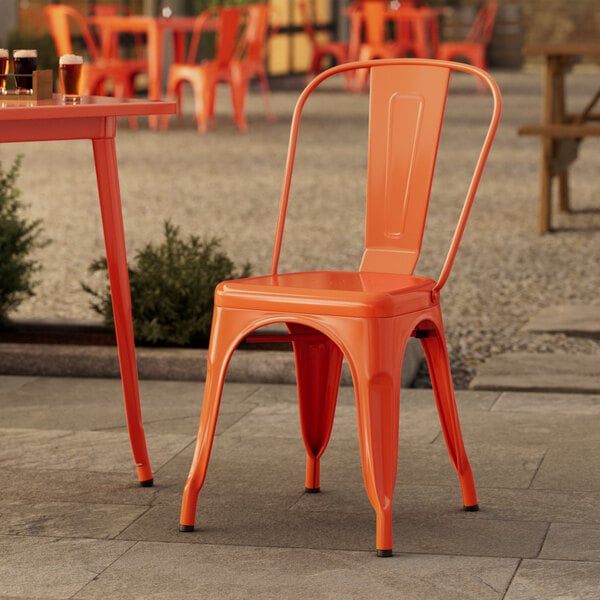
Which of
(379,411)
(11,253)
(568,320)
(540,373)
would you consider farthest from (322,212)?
(379,411)

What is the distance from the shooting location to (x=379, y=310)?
2582mm

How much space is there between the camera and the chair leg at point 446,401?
A: 9.28 ft

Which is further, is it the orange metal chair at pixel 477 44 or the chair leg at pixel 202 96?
the orange metal chair at pixel 477 44

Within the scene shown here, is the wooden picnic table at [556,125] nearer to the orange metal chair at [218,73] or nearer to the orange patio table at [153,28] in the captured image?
the orange metal chair at [218,73]

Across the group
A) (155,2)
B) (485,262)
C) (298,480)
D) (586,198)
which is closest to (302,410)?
(298,480)

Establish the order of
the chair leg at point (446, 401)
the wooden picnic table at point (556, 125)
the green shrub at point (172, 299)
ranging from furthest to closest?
the wooden picnic table at point (556, 125) < the green shrub at point (172, 299) < the chair leg at point (446, 401)

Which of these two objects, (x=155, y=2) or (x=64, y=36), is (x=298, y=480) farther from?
(x=155, y=2)

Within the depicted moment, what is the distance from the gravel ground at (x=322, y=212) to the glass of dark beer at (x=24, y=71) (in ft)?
5.34

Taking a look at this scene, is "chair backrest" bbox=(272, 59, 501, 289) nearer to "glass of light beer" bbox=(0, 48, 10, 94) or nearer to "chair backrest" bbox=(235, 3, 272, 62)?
"glass of light beer" bbox=(0, 48, 10, 94)

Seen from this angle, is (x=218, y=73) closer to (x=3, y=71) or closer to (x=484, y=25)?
(x=484, y=25)

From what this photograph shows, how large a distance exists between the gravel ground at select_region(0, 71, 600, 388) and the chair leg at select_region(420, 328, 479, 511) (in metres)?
1.22

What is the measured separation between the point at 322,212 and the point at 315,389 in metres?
4.67

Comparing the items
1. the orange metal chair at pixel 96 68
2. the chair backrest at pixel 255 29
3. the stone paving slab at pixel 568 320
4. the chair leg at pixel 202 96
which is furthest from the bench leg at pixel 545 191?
the chair backrest at pixel 255 29

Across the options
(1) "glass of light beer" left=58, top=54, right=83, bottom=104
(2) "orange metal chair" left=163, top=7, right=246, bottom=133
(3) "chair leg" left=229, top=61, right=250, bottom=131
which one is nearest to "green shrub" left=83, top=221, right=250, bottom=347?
(1) "glass of light beer" left=58, top=54, right=83, bottom=104
